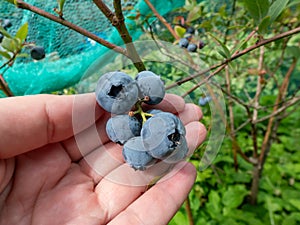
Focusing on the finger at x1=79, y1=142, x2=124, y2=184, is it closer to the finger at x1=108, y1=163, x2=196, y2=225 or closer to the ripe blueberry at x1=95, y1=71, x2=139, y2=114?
the finger at x1=108, y1=163, x2=196, y2=225

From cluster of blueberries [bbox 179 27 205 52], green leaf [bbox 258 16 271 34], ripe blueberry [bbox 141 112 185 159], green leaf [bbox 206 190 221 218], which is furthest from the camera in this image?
green leaf [bbox 206 190 221 218]

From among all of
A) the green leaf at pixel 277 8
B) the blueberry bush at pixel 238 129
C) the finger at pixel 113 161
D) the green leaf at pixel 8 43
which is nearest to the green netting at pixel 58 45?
the blueberry bush at pixel 238 129

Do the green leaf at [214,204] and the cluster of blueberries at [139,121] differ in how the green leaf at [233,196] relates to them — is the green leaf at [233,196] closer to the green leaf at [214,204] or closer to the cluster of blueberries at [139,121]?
the green leaf at [214,204]

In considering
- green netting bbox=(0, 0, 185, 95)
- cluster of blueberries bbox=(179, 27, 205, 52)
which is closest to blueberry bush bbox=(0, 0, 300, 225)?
cluster of blueberries bbox=(179, 27, 205, 52)

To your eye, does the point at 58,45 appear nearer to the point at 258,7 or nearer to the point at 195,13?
the point at 195,13

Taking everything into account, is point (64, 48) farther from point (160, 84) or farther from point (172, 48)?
point (160, 84)

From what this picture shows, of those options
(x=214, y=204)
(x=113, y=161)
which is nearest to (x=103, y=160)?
(x=113, y=161)
